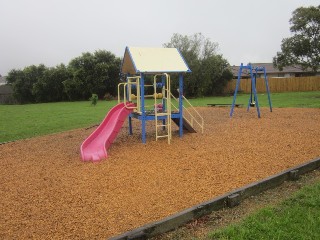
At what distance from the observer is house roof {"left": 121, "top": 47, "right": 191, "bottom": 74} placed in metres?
9.83

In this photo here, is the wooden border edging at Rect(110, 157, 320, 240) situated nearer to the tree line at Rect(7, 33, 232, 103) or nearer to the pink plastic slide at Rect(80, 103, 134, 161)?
the pink plastic slide at Rect(80, 103, 134, 161)

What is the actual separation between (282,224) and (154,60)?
7030 mm

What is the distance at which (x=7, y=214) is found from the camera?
16.6ft

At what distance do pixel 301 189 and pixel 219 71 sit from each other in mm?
33985

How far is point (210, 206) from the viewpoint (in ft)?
15.7

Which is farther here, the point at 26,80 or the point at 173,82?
the point at 26,80

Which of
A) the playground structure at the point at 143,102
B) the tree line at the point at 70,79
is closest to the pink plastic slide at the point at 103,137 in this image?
the playground structure at the point at 143,102

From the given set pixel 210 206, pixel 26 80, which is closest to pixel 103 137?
pixel 210 206

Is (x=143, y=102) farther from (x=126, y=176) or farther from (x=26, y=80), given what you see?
(x=26, y=80)

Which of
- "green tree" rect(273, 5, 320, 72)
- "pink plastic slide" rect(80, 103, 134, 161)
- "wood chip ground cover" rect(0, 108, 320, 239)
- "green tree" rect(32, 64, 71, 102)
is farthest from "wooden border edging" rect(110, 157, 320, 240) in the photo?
"green tree" rect(32, 64, 71, 102)

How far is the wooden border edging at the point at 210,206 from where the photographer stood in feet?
13.4

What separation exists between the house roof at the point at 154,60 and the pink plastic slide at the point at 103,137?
1350 mm

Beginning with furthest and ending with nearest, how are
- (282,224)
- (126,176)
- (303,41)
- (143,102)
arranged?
(303,41) < (143,102) < (126,176) < (282,224)

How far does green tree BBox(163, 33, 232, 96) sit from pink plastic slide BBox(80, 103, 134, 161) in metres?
26.8
